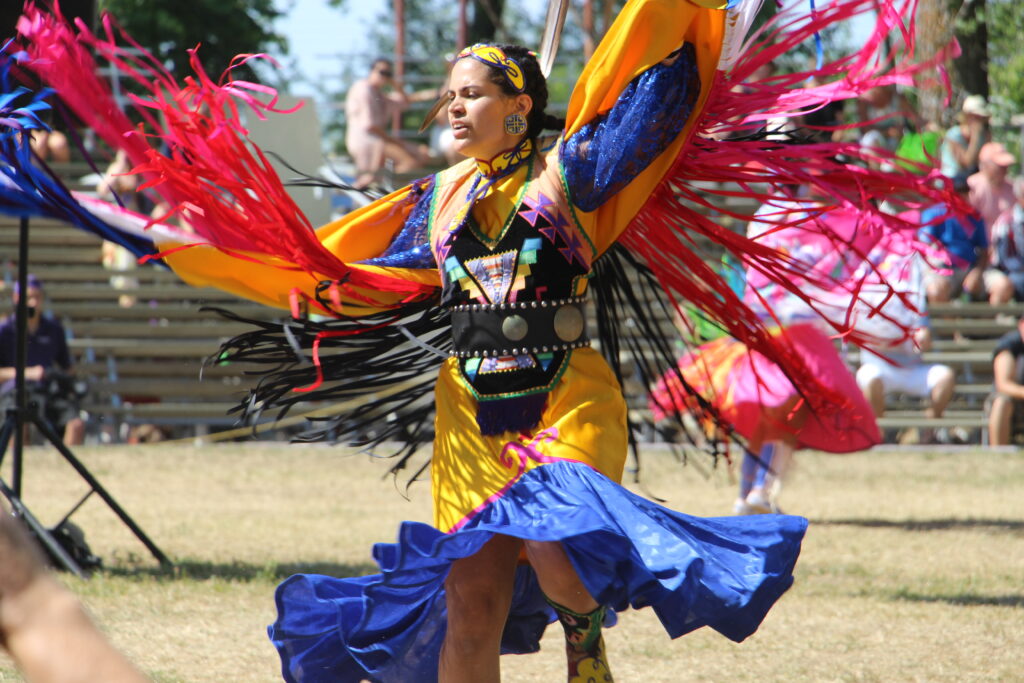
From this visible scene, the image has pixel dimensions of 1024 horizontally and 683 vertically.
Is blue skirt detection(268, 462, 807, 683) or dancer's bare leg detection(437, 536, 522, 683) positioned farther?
dancer's bare leg detection(437, 536, 522, 683)

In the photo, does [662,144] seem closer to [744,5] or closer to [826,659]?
[744,5]

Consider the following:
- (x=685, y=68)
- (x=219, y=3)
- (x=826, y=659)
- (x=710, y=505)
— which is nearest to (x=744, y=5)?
(x=685, y=68)

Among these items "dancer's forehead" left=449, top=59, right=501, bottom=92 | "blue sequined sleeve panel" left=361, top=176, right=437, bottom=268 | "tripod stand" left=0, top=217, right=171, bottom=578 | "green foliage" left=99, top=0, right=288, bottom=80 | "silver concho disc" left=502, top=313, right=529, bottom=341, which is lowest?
"tripod stand" left=0, top=217, right=171, bottom=578

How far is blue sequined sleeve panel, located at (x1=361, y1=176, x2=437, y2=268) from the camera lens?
387cm

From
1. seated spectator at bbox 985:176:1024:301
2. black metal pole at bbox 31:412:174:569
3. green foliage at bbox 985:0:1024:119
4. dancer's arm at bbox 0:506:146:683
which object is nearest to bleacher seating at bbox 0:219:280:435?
black metal pole at bbox 31:412:174:569

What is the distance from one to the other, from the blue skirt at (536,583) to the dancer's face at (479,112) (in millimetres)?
869

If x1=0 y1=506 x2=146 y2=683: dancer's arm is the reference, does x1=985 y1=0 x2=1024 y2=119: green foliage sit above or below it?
above

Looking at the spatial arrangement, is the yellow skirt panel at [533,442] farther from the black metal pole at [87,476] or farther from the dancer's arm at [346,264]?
the black metal pole at [87,476]

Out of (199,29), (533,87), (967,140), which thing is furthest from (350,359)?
(199,29)

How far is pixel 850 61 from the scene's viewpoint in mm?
4148

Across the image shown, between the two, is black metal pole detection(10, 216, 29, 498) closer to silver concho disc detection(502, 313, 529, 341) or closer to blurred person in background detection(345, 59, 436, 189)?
silver concho disc detection(502, 313, 529, 341)

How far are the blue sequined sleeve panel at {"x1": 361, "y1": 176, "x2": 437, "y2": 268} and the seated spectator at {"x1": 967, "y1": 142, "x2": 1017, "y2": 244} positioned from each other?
8450mm

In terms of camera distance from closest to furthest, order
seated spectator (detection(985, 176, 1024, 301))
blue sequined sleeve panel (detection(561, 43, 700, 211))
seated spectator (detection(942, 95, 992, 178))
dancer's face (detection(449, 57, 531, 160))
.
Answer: blue sequined sleeve panel (detection(561, 43, 700, 211)) → dancer's face (detection(449, 57, 531, 160)) → seated spectator (detection(942, 95, 992, 178)) → seated spectator (detection(985, 176, 1024, 301))

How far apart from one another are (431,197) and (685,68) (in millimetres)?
809
